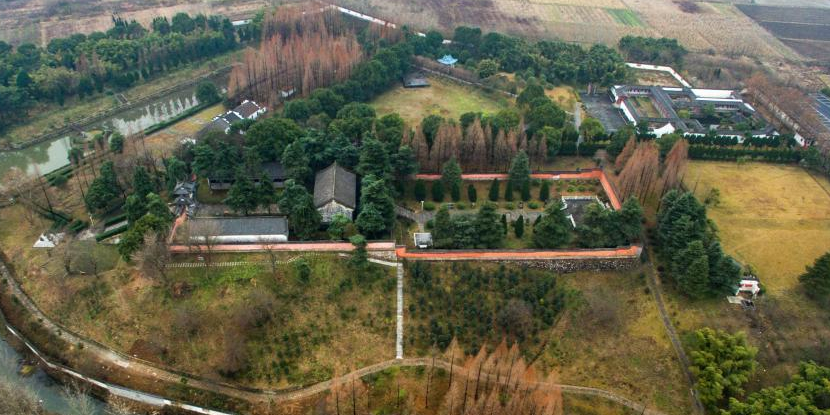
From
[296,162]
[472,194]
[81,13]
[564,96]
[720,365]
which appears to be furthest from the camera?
[81,13]

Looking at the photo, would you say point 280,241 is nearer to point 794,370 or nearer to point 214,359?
point 214,359

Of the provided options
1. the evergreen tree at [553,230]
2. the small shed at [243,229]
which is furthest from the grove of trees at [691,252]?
the small shed at [243,229]

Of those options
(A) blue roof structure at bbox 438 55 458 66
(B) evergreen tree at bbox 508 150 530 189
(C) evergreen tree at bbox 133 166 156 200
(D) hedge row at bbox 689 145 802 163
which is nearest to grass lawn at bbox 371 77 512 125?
(A) blue roof structure at bbox 438 55 458 66

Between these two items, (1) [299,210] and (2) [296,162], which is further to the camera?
(2) [296,162]

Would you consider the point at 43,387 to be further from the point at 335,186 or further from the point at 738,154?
the point at 738,154

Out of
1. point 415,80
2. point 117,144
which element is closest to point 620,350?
point 117,144

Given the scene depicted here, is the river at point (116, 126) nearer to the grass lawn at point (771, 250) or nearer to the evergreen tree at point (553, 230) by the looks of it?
the evergreen tree at point (553, 230)
